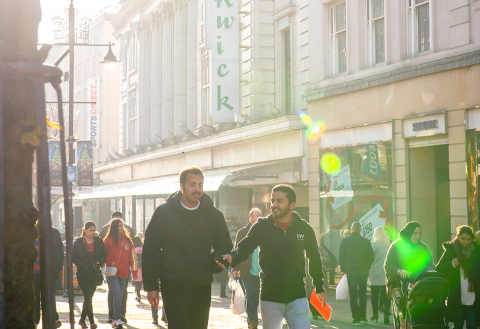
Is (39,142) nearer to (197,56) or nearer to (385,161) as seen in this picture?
(385,161)

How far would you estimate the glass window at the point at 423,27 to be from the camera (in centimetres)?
1672

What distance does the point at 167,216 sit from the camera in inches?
277

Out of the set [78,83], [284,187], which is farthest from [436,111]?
[78,83]

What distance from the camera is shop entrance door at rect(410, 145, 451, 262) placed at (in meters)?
17.1

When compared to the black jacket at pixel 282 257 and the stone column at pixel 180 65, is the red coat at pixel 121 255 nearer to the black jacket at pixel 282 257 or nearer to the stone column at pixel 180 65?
the black jacket at pixel 282 257

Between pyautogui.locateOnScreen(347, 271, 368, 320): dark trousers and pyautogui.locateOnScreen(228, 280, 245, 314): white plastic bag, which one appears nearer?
pyautogui.locateOnScreen(228, 280, 245, 314): white plastic bag

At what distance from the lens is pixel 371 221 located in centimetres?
1828

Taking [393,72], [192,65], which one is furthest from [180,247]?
[192,65]

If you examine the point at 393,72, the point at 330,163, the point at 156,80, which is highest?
the point at 156,80

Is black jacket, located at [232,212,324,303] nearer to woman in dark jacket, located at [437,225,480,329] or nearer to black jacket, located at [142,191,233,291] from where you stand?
black jacket, located at [142,191,233,291]

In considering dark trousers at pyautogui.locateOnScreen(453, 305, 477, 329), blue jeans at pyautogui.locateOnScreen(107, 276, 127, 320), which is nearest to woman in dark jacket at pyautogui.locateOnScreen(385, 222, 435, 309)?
dark trousers at pyautogui.locateOnScreen(453, 305, 477, 329)

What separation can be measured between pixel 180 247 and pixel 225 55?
18.8m

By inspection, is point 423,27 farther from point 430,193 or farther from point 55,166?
point 55,166

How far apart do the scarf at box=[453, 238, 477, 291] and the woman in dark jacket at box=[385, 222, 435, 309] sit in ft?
2.27
